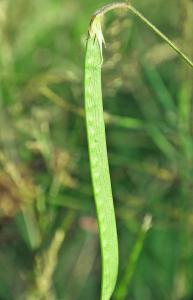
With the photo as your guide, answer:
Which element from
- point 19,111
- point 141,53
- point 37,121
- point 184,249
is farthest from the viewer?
point 141,53

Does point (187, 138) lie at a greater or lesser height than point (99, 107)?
lesser

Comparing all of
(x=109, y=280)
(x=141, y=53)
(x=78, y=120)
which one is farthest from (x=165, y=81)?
(x=109, y=280)

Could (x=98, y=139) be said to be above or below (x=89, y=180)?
above

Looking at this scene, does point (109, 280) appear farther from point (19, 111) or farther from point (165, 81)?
point (165, 81)

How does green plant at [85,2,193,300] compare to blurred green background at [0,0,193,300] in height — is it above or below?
above

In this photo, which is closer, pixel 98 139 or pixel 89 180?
pixel 98 139

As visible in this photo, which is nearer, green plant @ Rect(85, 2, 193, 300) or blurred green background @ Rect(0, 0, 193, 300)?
green plant @ Rect(85, 2, 193, 300)

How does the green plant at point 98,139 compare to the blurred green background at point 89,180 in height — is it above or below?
above

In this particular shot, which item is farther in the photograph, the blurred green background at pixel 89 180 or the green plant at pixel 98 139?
the blurred green background at pixel 89 180
